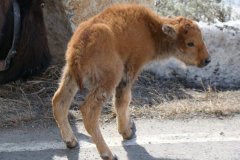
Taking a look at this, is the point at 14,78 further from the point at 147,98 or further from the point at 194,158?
the point at 194,158

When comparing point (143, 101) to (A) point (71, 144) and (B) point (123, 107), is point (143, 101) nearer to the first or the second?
(B) point (123, 107)

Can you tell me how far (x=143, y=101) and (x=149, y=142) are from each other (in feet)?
3.89

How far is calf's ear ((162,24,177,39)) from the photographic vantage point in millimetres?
5371

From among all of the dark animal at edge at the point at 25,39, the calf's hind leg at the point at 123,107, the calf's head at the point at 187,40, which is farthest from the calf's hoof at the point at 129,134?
the dark animal at edge at the point at 25,39

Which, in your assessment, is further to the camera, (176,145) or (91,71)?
(176,145)

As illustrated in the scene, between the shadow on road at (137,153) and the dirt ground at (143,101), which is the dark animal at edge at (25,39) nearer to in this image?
the dirt ground at (143,101)

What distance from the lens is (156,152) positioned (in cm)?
517

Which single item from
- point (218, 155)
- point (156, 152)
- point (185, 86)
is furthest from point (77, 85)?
point (185, 86)

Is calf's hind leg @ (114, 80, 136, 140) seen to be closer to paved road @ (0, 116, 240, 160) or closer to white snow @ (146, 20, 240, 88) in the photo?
paved road @ (0, 116, 240, 160)

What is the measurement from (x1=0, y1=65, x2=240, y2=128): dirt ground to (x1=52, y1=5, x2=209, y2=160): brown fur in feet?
2.06

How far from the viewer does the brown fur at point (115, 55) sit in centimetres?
486

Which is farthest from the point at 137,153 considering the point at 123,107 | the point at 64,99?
the point at 64,99

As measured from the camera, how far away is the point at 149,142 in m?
5.39

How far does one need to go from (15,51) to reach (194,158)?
2.53 metres
